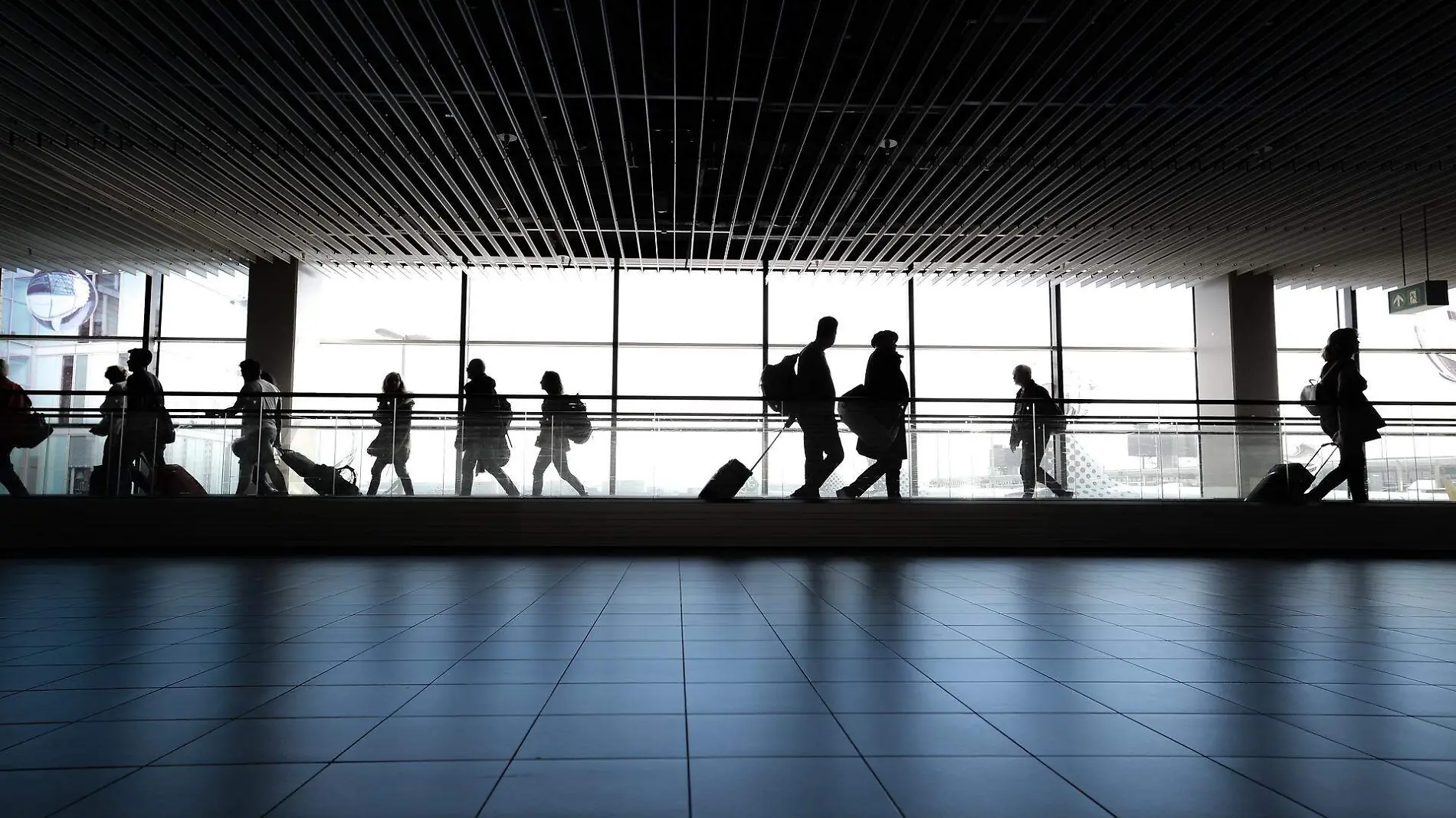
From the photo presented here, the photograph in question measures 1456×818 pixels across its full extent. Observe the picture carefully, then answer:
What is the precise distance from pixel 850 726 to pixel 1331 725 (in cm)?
120

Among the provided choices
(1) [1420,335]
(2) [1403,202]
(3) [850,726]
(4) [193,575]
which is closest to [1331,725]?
(3) [850,726]

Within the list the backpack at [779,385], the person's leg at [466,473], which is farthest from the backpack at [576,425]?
the backpack at [779,385]

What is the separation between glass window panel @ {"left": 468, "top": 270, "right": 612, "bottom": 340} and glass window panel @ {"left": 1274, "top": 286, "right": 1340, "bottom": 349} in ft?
35.4

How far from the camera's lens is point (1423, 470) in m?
8.81

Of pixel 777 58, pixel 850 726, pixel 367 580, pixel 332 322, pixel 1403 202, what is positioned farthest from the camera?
pixel 332 322

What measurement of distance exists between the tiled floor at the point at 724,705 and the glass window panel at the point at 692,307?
1000 cm

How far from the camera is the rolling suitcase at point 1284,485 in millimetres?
8625

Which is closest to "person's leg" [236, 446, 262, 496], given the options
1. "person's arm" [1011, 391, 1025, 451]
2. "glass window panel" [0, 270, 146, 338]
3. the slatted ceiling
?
the slatted ceiling

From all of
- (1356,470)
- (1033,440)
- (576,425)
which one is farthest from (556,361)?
(1356,470)

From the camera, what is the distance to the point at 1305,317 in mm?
15141

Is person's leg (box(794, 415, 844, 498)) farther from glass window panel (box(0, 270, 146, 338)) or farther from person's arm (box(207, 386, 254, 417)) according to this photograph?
glass window panel (box(0, 270, 146, 338))

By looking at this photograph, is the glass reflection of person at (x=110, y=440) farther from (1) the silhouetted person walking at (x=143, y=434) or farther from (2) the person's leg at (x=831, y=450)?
(2) the person's leg at (x=831, y=450)

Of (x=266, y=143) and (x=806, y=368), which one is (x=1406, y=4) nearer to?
(x=806, y=368)

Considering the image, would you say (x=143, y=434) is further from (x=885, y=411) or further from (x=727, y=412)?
(x=885, y=411)
